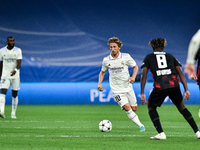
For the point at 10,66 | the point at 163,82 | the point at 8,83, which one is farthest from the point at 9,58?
the point at 163,82

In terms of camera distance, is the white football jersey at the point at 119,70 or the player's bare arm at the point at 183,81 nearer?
the player's bare arm at the point at 183,81

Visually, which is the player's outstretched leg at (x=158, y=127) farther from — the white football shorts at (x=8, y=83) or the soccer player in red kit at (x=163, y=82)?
the white football shorts at (x=8, y=83)

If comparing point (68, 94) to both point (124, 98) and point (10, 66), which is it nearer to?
point (10, 66)

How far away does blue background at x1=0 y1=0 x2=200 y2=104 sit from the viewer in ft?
78.8

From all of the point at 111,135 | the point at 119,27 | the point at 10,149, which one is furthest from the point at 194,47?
the point at 119,27

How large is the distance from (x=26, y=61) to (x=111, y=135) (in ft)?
46.2

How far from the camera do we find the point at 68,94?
1769 cm

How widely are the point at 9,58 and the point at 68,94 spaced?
248 inches

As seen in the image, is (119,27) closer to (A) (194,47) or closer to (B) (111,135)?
(B) (111,135)

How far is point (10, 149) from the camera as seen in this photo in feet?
18.6

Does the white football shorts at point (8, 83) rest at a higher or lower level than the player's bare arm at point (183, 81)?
higher

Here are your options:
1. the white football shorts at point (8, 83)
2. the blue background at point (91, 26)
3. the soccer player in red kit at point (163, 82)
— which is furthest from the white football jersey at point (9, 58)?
the blue background at point (91, 26)

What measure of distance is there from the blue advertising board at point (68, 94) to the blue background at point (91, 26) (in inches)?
194

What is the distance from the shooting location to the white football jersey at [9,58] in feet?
38.0
